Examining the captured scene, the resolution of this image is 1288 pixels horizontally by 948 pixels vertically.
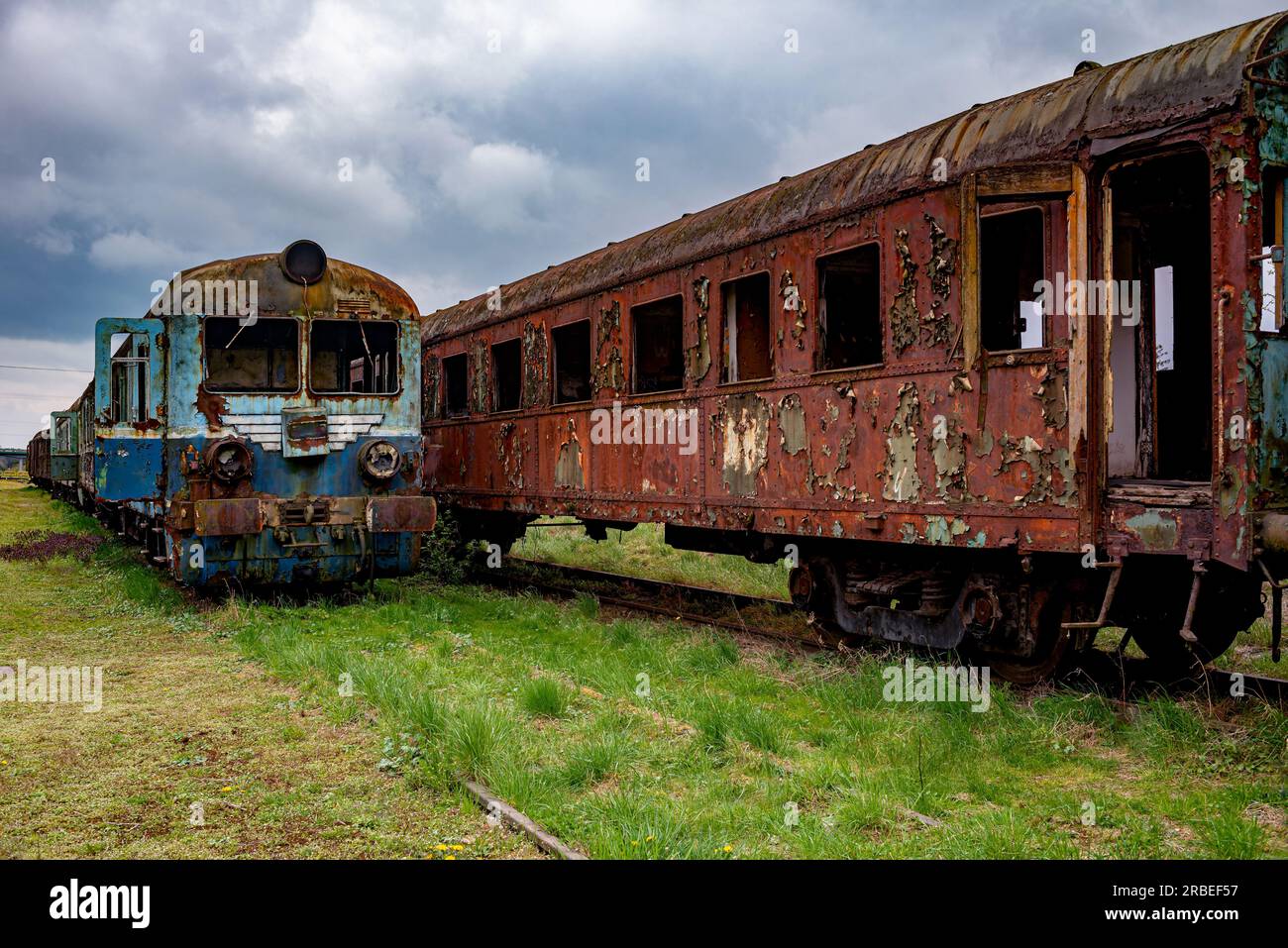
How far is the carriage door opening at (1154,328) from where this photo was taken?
6.88 meters

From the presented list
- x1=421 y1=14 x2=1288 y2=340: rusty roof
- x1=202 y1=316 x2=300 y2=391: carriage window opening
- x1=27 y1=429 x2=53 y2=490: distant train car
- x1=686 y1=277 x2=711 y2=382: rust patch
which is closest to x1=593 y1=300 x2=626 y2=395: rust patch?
x1=421 y1=14 x2=1288 y2=340: rusty roof

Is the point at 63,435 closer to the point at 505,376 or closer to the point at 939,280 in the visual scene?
the point at 505,376

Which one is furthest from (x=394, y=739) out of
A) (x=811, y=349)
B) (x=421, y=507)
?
(x=421, y=507)

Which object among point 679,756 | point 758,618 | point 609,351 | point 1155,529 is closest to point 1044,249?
point 1155,529

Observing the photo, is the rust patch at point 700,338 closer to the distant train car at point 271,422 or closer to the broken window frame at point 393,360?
the distant train car at point 271,422

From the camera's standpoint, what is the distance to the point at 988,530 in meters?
6.13

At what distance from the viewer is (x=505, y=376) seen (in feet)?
42.0

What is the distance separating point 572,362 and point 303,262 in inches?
126

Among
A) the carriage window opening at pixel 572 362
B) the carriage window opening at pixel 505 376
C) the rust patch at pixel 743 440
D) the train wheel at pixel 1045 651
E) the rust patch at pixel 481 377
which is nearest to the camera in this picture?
the train wheel at pixel 1045 651

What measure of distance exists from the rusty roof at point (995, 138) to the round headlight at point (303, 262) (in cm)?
290

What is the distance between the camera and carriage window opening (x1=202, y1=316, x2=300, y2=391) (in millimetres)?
9809

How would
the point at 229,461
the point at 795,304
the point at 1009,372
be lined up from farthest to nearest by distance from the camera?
the point at 229,461 → the point at 795,304 → the point at 1009,372

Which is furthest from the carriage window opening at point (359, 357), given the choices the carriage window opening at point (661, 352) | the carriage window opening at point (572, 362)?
the carriage window opening at point (661, 352)
